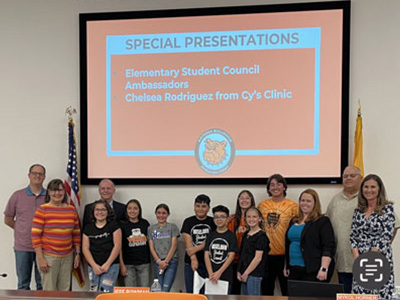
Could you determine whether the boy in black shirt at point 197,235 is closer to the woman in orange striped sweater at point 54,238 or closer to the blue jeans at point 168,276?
the blue jeans at point 168,276

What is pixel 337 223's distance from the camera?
3951 mm

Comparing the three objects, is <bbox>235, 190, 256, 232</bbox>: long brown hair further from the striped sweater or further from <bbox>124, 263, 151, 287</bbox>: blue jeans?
the striped sweater

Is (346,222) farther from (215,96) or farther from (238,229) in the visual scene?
(215,96)

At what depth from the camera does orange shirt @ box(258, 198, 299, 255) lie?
4074 millimetres

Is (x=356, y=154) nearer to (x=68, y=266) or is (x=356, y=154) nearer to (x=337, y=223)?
(x=337, y=223)

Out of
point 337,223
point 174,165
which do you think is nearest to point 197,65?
point 174,165

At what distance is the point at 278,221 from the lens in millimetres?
4094

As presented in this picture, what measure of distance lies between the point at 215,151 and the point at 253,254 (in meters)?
1.25

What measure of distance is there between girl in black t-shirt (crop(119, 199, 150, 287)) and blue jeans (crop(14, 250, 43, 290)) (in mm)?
Answer: 1007

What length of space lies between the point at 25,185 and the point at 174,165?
1758 millimetres

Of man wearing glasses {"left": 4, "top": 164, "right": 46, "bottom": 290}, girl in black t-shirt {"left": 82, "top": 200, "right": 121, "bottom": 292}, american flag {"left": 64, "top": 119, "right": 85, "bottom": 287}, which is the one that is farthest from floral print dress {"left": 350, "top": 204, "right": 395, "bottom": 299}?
man wearing glasses {"left": 4, "top": 164, "right": 46, "bottom": 290}

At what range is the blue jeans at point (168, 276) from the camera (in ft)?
14.0

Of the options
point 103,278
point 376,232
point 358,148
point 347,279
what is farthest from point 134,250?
point 358,148

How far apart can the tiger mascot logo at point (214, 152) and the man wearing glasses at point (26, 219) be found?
178 centimetres
